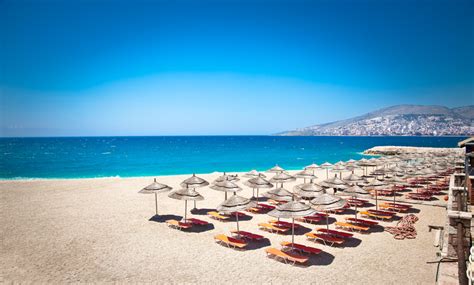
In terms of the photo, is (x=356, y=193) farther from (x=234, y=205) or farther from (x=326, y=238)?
(x=234, y=205)

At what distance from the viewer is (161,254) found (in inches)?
401

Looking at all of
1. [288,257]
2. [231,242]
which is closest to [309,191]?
[231,242]

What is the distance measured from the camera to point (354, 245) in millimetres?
10844

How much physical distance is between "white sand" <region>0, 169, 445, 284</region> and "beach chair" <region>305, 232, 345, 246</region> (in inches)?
11.8

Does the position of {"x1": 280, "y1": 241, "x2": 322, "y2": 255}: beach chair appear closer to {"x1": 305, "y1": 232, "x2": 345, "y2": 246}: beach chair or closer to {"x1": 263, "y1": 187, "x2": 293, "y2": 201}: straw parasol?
{"x1": 305, "y1": 232, "x2": 345, "y2": 246}: beach chair

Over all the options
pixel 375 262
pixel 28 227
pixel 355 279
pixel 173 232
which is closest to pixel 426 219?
pixel 375 262

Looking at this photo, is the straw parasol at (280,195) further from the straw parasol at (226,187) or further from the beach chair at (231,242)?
the beach chair at (231,242)

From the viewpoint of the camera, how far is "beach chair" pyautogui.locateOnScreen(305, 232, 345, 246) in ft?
35.3

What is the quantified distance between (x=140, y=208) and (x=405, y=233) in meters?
13.6

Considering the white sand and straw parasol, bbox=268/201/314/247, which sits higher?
straw parasol, bbox=268/201/314/247

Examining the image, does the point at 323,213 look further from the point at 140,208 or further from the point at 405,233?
the point at 140,208

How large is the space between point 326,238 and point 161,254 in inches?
244

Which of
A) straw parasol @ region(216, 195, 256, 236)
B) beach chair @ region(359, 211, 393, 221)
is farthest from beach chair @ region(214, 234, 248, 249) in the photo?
beach chair @ region(359, 211, 393, 221)

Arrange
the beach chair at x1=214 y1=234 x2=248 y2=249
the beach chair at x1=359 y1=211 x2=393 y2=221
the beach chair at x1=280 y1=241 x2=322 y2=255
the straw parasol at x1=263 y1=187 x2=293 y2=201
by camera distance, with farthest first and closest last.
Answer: the beach chair at x1=359 y1=211 x2=393 y2=221 < the straw parasol at x1=263 y1=187 x2=293 y2=201 < the beach chair at x1=214 y1=234 x2=248 y2=249 < the beach chair at x1=280 y1=241 x2=322 y2=255
